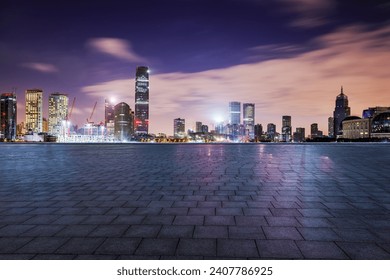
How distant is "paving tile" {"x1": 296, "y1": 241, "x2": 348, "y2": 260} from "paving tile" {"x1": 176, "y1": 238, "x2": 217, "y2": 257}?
118 centimetres

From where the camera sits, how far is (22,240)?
4266 mm

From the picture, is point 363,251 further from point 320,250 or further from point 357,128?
point 357,128

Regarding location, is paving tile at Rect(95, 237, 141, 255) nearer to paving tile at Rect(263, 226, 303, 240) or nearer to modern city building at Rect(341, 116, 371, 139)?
paving tile at Rect(263, 226, 303, 240)

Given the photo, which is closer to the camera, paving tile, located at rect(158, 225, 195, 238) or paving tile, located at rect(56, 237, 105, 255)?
paving tile, located at rect(56, 237, 105, 255)

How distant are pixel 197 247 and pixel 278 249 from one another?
1.08 meters

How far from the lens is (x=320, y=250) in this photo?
3893 millimetres

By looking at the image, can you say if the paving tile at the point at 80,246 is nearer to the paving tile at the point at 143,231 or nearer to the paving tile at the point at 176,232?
the paving tile at the point at 143,231

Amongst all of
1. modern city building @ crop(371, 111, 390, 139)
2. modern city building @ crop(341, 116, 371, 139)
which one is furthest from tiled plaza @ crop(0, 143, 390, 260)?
modern city building @ crop(341, 116, 371, 139)

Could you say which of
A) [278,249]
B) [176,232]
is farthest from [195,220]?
[278,249]

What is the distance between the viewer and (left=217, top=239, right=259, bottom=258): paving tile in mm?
3752

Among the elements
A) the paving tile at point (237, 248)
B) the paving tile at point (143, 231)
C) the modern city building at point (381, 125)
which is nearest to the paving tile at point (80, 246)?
the paving tile at point (143, 231)
